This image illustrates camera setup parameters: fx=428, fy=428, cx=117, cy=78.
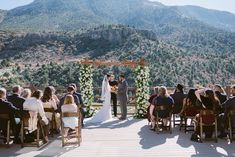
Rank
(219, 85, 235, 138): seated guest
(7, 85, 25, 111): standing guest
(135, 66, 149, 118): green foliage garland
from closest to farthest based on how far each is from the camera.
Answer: (219, 85, 235, 138): seated guest → (7, 85, 25, 111): standing guest → (135, 66, 149, 118): green foliage garland

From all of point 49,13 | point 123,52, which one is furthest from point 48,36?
point 49,13

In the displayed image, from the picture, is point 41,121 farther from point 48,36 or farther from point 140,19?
point 140,19

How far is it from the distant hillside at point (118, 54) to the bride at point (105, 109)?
34.0 m

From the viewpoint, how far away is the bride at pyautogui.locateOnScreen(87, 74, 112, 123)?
12.8 m

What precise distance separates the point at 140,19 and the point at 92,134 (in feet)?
543

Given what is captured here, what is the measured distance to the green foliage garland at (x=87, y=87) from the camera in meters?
14.0

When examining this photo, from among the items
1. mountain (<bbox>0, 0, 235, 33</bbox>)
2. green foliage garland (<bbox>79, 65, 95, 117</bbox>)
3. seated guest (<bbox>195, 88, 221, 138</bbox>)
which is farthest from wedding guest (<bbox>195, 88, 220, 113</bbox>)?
mountain (<bbox>0, 0, 235, 33</bbox>)

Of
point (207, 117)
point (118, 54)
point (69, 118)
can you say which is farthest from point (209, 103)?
point (118, 54)

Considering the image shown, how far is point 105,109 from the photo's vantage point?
42.9ft

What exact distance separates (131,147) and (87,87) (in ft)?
19.4

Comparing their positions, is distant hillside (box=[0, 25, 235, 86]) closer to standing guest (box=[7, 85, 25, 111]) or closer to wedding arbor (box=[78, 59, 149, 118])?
wedding arbor (box=[78, 59, 149, 118])

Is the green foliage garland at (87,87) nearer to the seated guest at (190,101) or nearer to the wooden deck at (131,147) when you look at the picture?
the wooden deck at (131,147)

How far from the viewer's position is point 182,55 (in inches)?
2525

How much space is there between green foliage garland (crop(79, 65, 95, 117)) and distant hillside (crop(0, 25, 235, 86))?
108 feet
